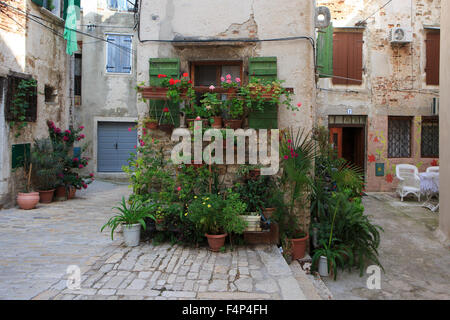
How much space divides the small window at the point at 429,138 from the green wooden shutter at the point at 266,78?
28.1ft

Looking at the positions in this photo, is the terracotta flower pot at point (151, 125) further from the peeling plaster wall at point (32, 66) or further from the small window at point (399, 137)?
the small window at point (399, 137)

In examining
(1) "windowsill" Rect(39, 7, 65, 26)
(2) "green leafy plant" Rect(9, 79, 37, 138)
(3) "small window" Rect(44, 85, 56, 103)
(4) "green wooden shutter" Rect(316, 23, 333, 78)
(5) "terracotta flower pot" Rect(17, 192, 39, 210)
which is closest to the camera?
(4) "green wooden shutter" Rect(316, 23, 333, 78)

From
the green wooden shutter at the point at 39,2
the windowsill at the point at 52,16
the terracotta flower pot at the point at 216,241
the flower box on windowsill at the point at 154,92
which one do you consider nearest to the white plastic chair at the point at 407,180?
the terracotta flower pot at the point at 216,241

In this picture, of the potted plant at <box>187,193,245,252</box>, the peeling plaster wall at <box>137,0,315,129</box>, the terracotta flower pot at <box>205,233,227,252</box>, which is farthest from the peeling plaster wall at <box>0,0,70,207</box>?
the terracotta flower pot at <box>205,233,227,252</box>

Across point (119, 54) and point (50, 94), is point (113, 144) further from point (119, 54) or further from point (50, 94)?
point (50, 94)

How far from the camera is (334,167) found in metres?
7.36

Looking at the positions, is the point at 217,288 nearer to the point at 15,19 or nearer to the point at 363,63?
the point at 15,19

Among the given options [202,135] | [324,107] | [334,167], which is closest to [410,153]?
[324,107]

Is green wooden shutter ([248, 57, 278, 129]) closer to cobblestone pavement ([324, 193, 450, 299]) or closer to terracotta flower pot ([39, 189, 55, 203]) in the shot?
cobblestone pavement ([324, 193, 450, 299])

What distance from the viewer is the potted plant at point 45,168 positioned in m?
7.92

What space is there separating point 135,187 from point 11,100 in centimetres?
418

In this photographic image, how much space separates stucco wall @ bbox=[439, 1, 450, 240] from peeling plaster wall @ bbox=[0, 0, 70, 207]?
8.97m

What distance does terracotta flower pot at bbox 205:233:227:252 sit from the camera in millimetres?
4660

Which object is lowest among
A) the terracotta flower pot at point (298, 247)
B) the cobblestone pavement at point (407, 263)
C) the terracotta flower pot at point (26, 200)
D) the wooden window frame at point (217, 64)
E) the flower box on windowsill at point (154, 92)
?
the cobblestone pavement at point (407, 263)
